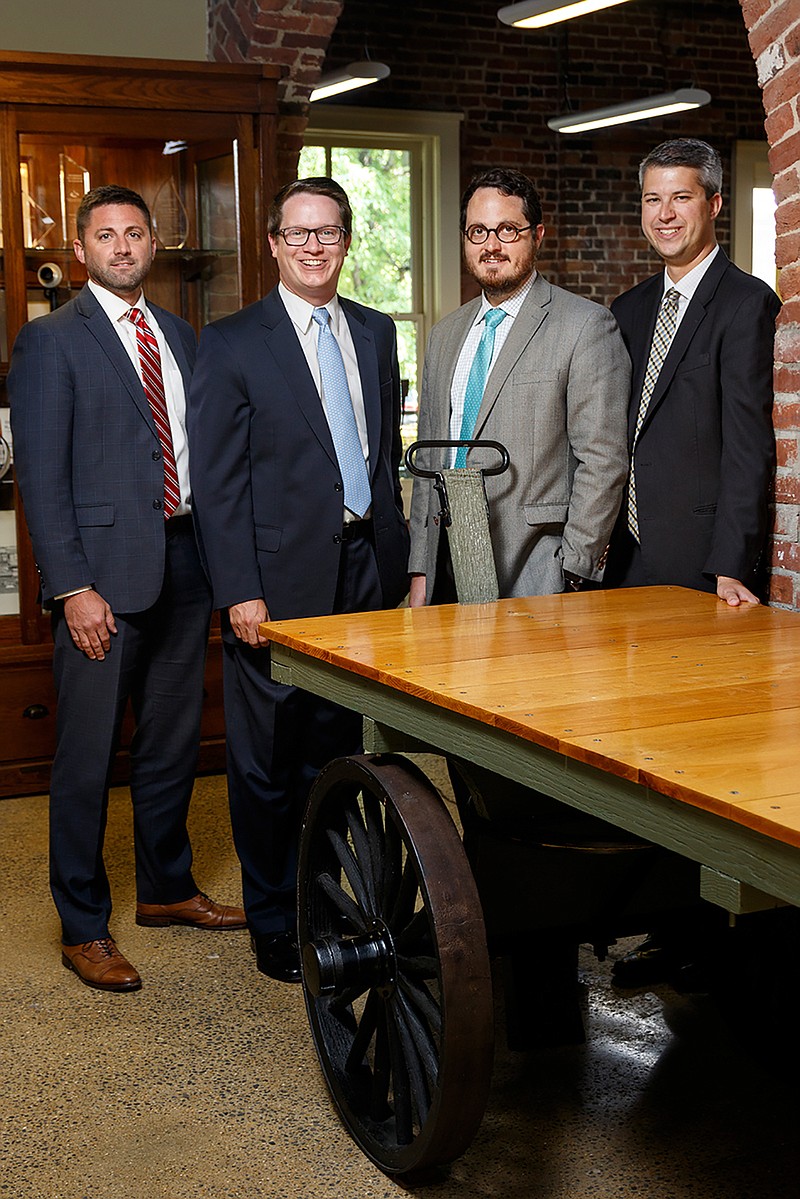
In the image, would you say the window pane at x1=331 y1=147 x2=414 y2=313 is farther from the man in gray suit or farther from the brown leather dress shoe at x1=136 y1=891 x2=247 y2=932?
the brown leather dress shoe at x1=136 y1=891 x2=247 y2=932

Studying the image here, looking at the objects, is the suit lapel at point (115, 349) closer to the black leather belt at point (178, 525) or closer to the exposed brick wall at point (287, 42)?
the black leather belt at point (178, 525)

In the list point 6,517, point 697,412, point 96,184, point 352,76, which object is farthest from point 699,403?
point 352,76

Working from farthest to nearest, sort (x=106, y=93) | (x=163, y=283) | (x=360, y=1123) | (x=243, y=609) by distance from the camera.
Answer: (x=163, y=283) < (x=106, y=93) < (x=243, y=609) < (x=360, y=1123)

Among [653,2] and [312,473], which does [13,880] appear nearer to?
[312,473]

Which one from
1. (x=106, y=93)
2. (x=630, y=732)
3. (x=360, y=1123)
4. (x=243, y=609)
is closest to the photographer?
(x=630, y=732)

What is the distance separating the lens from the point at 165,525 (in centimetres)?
323

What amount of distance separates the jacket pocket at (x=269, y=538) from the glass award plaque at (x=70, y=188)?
1.95m

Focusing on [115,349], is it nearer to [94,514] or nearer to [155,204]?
[94,514]

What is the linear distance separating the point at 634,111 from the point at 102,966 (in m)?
5.56

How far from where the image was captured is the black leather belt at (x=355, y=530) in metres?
3.17

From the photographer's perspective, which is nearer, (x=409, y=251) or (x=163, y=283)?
(x=163, y=283)

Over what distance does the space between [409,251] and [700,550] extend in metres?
5.37

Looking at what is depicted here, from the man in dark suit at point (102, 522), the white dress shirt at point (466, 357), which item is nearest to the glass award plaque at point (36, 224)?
the man in dark suit at point (102, 522)

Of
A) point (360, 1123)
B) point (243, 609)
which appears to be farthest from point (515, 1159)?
point (243, 609)
